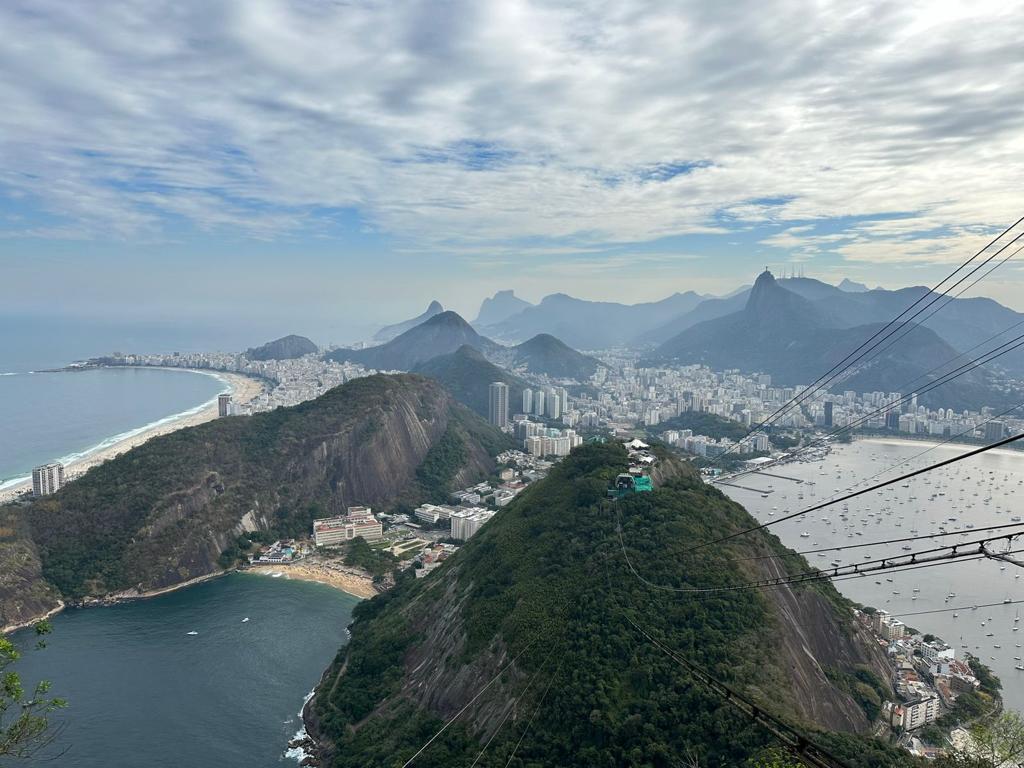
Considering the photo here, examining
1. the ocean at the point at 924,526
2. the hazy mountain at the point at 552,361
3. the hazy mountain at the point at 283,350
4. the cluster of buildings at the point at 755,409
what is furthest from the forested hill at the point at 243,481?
the hazy mountain at the point at 283,350

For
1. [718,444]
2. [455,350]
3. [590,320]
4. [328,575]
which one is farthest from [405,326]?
[328,575]

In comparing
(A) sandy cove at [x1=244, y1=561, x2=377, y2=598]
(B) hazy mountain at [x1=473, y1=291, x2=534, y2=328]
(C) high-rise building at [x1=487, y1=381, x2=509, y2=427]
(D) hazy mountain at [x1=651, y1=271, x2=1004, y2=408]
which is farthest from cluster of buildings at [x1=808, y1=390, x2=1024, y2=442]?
(B) hazy mountain at [x1=473, y1=291, x2=534, y2=328]

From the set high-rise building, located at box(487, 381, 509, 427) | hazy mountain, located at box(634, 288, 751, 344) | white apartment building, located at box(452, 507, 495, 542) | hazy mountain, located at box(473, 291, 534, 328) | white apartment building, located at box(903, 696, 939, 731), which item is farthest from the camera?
hazy mountain, located at box(473, 291, 534, 328)

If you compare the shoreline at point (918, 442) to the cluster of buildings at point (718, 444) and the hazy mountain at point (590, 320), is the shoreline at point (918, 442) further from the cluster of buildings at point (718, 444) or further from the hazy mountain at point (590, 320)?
the hazy mountain at point (590, 320)

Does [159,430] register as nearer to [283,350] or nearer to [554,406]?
[554,406]

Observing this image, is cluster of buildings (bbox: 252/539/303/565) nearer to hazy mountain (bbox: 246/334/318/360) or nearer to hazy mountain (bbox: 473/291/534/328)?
hazy mountain (bbox: 246/334/318/360)
